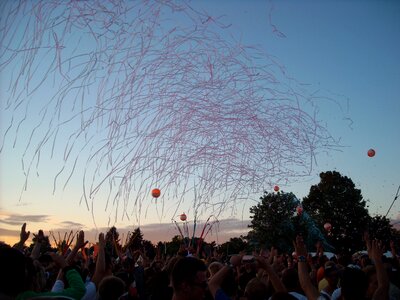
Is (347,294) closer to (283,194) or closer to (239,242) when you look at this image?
(283,194)

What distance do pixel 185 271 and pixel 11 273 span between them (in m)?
1.54

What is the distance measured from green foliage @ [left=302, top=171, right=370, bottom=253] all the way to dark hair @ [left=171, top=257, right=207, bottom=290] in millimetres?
60026

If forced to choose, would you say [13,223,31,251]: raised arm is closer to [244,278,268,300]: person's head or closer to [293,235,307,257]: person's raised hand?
[244,278,268,300]: person's head

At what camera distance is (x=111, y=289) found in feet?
18.6

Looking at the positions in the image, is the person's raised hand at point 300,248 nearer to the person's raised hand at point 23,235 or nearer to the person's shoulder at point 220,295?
the person's shoulder at point 220,295

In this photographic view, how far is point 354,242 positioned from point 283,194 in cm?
1228

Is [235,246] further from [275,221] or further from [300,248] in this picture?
[300,248]

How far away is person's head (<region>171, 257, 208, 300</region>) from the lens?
4070 mm

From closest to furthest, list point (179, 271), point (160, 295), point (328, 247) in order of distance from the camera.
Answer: point (179, 271) < point (160, 295) < point (328, 247)

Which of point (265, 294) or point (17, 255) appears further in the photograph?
point (265, 294)

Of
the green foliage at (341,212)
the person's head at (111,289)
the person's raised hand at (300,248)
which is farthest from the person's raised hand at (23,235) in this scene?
the green foliage at (341,212)

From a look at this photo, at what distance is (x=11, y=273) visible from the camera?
3455mm

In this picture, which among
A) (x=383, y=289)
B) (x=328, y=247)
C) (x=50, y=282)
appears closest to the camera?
(x=383, y=289)

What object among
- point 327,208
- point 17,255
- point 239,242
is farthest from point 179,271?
point 239,242
